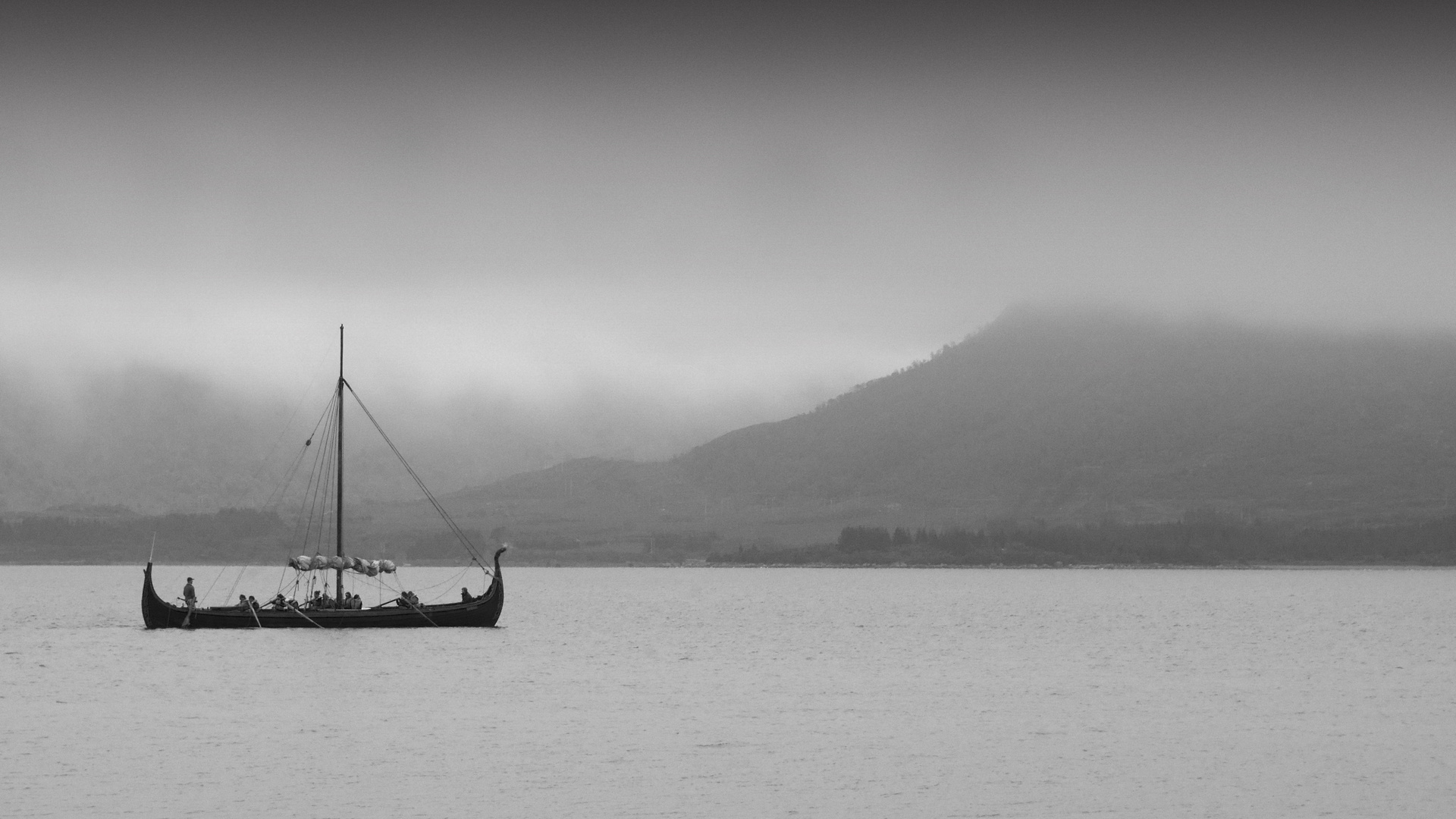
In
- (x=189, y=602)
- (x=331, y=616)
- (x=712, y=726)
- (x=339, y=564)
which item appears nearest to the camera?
(x=712, y=726)

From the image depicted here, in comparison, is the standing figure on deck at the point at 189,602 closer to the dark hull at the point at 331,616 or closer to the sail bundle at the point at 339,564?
the dark hull at the point at 331,616

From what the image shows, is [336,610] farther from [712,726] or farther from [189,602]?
[712,726]

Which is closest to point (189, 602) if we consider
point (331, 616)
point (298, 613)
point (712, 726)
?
point (298, 613)

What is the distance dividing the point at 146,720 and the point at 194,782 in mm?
17293

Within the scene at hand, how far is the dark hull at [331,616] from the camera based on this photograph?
104562 mm

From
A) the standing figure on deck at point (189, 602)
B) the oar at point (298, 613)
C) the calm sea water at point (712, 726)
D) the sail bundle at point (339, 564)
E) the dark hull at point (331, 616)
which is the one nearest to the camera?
the calm sea water at point (712, 726)

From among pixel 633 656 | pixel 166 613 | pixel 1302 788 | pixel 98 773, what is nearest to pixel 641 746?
pixel 98 773

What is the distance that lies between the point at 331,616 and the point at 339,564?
11.8 ft

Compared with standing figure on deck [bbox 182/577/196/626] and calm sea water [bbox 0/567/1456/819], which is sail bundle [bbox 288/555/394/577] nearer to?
calm sea water [bbox 0/567/1456/819]

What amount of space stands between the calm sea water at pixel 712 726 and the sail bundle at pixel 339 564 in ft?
16.1

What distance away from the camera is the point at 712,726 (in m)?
63.8

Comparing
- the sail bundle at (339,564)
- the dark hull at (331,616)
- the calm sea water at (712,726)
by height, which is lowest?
the calm sea water at (712,726)

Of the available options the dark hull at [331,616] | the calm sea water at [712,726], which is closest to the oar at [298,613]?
the dark hull at [331,616]

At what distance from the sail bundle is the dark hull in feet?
9.04
